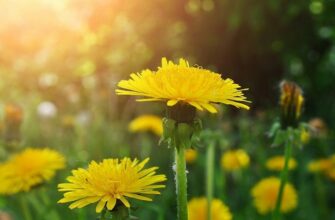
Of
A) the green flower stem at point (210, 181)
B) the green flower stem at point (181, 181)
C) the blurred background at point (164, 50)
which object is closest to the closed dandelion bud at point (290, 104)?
the green flower stem at point (210, 181)

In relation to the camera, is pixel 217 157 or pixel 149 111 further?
pixel 149 111

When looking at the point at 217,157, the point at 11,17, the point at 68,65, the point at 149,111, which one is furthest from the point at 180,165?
the point at 11,17

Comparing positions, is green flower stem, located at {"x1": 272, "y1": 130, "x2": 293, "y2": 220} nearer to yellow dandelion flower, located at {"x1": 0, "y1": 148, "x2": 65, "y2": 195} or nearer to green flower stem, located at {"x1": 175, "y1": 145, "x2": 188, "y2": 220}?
green flower stem, located at {"x1": 175, "y1": 145, "x2": 188, "y2": 220}

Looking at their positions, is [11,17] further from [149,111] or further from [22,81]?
[149,111]

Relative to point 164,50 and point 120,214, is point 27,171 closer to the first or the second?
point 120,214

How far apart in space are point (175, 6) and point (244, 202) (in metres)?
3.16

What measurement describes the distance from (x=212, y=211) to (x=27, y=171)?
0.51 meters

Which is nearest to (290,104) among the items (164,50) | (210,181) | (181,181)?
(210,181)

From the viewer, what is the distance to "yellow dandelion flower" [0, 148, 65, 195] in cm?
170

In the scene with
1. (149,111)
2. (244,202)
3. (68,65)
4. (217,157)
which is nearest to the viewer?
(244,202)

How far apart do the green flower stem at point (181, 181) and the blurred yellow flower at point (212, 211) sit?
68 cm

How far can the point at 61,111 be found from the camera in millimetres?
6770

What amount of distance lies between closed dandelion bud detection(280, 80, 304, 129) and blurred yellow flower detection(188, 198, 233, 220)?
0.29 meters

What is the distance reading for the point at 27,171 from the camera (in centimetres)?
173
